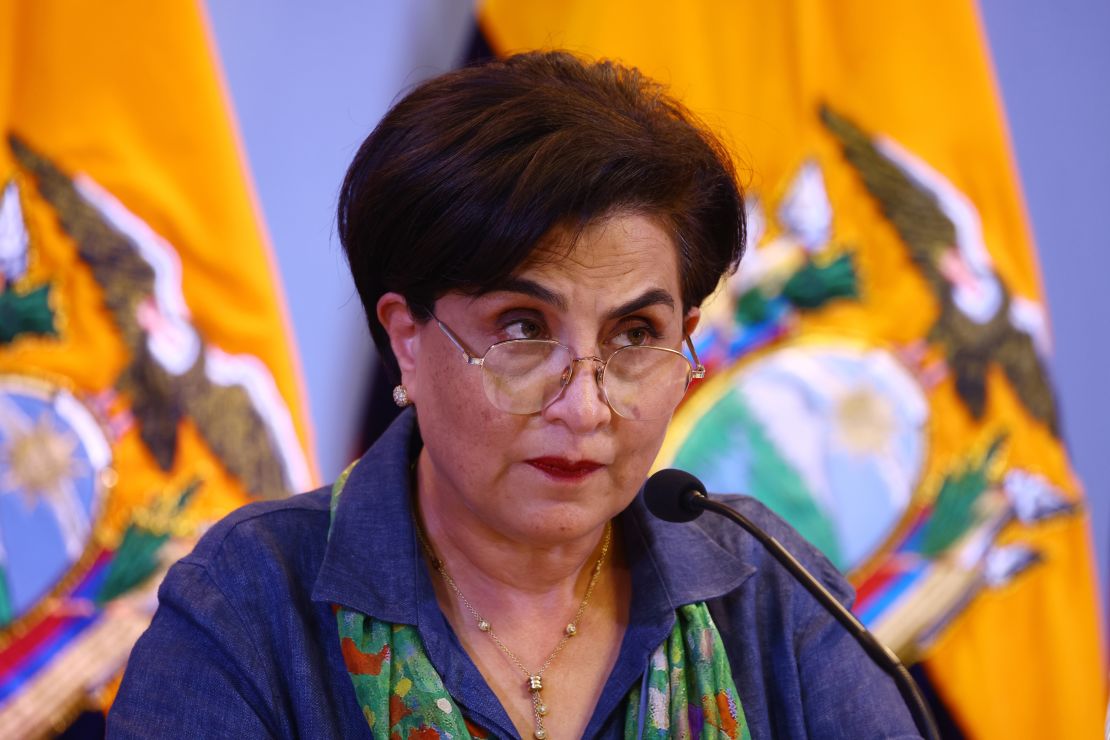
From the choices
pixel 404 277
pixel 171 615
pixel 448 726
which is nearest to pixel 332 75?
pixel 404 277

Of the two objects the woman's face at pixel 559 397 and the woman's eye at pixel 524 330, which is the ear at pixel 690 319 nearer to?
the woman's face at pixel 559 397

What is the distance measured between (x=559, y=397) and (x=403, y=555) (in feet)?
1.00

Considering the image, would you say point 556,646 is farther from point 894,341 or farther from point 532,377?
point 894,341

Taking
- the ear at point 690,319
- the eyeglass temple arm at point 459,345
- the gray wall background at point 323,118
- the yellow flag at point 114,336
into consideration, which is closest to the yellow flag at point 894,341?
the gray wall background at point 323,118

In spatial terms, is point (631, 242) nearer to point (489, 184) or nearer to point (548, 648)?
point (489, 184)

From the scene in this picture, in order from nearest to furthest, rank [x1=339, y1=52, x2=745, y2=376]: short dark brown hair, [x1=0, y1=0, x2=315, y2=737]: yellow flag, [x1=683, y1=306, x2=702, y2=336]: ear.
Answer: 1. [x1=339, y1=52, x2=745, y2=376]: short dark brown hair
2. [x1=683, y1=306, x2=702, y2=336]: ear
3. [x1=0, y1=0, x2=315, y2=737]: yellow flag

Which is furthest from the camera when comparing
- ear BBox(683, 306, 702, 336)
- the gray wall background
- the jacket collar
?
the gray wall background

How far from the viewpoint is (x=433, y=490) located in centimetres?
153

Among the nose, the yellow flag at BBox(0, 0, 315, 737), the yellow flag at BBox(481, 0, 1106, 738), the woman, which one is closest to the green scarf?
the woman

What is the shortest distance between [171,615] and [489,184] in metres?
0.61

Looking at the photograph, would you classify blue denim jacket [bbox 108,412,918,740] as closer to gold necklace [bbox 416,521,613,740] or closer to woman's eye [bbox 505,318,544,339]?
gold necklace [bbox 416,521,613,740]

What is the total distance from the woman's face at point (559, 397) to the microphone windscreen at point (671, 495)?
0.04 m

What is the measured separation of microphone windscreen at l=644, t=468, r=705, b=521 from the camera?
1.36 m

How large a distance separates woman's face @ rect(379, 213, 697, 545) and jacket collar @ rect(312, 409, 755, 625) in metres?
0.13
